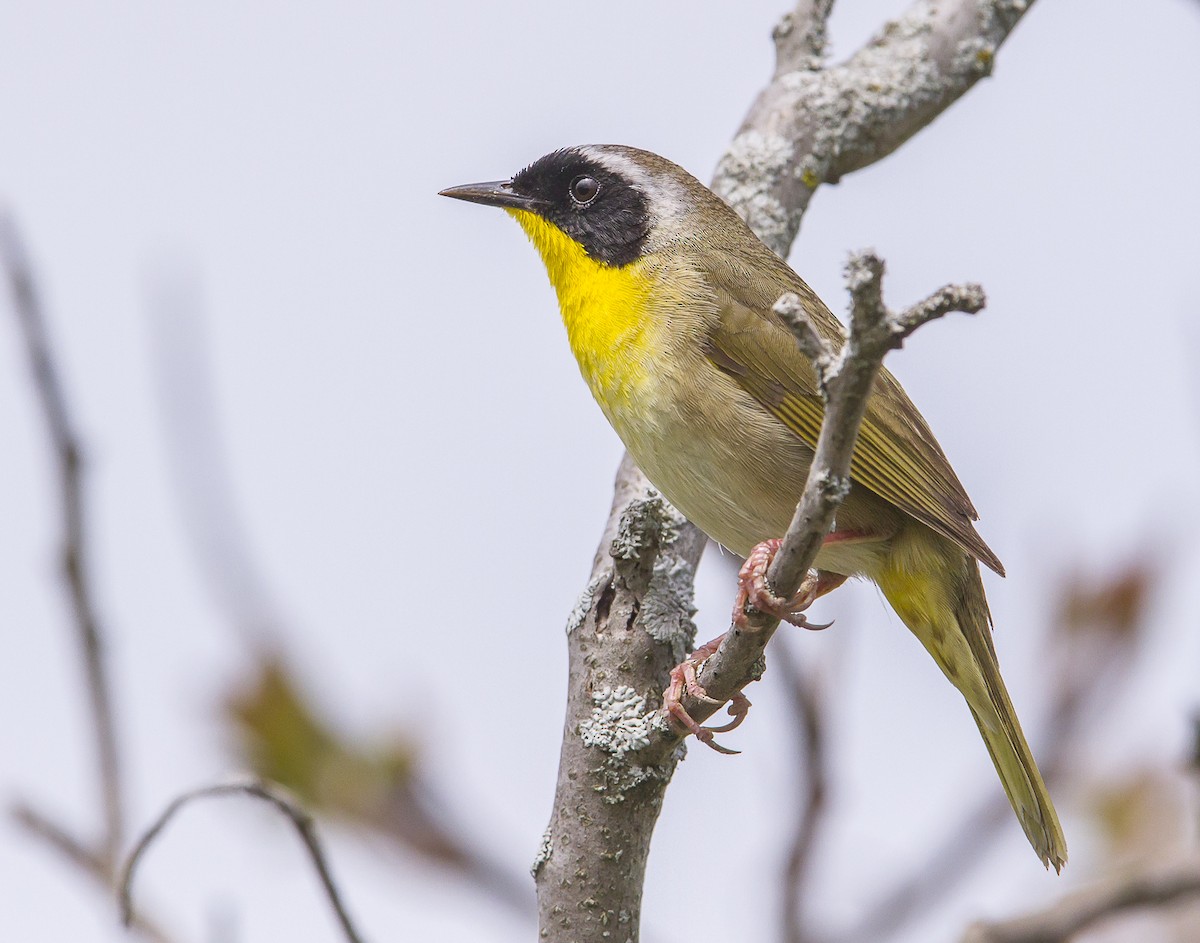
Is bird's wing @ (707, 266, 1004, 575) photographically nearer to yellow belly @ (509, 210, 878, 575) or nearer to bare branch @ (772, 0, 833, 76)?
yellow belly @ (509, 210, 878, 575)

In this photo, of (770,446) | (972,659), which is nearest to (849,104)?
(770,446)

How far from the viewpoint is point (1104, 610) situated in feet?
15.5

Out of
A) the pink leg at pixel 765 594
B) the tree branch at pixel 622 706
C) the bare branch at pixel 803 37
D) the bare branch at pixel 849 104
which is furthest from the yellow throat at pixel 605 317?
the bare branch at pixel 803 37

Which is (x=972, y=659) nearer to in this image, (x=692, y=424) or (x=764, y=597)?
(x=692, y=424)

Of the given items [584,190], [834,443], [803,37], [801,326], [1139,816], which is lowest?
[1139,816]

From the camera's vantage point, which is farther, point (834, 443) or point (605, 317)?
point (605, 317)

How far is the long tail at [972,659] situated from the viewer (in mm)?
4043

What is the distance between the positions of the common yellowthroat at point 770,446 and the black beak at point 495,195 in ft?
2.23

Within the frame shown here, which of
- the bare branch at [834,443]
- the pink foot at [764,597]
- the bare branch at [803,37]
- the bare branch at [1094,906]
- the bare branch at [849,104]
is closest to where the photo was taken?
the bare branch at [1094,906]

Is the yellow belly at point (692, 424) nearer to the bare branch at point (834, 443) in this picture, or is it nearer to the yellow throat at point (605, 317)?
the yellow throat at point (605, 317)

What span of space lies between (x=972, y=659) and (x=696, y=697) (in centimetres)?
123

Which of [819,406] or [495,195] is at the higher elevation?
[495,195]

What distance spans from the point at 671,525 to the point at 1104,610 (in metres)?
1.58

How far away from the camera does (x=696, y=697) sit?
Result: 3176 millimetres
